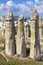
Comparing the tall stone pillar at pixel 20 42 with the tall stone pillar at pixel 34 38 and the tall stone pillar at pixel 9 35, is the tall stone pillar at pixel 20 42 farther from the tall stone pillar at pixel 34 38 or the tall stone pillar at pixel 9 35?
the tall stone pillar at pixel 34 38

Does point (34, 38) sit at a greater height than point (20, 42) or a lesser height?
greater

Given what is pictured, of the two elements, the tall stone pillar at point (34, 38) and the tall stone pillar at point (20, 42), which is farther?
the tall stone pillar at point (20, 42)

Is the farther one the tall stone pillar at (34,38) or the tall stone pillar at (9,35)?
the tall stone pillar at (9,35)

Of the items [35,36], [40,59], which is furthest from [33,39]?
[40,59]

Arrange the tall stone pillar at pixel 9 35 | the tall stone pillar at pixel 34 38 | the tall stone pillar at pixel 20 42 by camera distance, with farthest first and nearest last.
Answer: the tall stone pillar at pixel 9 35 < the tall stone pillar at pixel 20 42 < the tall stone pillar at pixel 34 38

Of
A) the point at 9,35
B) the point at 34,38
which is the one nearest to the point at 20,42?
the point at 9,35

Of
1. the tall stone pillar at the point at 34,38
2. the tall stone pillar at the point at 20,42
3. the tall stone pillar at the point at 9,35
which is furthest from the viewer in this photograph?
the tall stone pillar at the point at 9,35

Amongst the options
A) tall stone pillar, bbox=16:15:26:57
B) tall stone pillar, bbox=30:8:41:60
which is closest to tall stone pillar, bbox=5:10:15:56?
tall stone pillar, bbox=16:15:26:57

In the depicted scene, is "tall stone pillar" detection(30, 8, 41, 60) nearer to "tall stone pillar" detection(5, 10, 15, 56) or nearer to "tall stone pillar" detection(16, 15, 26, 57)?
"tall stone pillar" detection(16, 15, 26, 57)

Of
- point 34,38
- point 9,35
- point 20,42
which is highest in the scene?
point 9,35

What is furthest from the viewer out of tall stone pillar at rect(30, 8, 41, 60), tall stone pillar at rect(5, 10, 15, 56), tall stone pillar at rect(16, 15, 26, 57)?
tall stone pillar at rect(5, 10, 15, 56)

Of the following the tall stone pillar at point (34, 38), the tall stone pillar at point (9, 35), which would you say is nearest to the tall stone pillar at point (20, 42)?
the tall stone pillar at point (9, 35)

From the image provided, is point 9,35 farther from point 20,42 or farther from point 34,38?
point 34,38

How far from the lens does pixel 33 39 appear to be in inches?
1421
